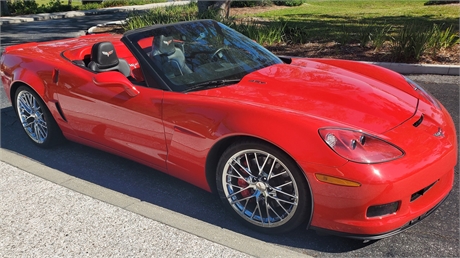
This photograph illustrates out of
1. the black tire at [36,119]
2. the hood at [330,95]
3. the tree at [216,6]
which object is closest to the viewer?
the hood at [330,95]

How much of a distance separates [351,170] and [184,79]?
62.4 inches

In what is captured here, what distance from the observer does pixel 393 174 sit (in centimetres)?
260

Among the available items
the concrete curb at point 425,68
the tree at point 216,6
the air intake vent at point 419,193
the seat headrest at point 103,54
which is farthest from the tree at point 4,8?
the air intake vent at point 419,193

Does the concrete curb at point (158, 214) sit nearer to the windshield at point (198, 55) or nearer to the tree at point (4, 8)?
the windshield at point (198, 55)

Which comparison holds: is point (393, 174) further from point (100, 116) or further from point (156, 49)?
point (100, 116)

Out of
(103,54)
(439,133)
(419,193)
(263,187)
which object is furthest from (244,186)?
(103,54)

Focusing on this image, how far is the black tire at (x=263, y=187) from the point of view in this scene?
284 cm

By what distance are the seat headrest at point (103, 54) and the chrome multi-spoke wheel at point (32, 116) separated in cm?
95

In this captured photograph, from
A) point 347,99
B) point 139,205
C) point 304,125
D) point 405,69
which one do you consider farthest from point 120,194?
point 405,69

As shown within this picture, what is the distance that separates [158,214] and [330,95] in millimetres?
1543

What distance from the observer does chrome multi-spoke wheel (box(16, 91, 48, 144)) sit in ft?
15.3

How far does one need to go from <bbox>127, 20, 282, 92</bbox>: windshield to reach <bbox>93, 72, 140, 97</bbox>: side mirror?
252 mm

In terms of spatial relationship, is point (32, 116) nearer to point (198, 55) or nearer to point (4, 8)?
point (198, 55)

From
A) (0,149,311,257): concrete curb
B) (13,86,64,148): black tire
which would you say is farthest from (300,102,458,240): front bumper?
(13,86,64,148): black tire
